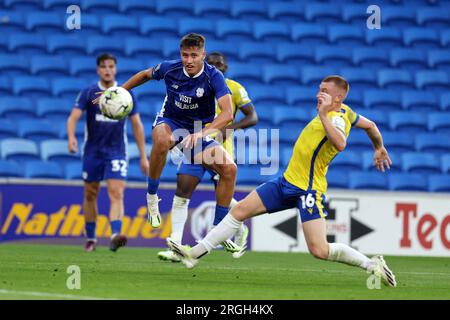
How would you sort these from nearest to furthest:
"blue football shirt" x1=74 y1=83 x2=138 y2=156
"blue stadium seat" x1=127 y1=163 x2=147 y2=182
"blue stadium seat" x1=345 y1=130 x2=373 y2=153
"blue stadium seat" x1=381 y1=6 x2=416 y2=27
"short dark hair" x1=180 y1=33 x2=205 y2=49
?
"short dark hair" x1=180 y1=33 x2=205 y2=49 < "blue football shirt" x1=74 y1=83 x2=138 y2=156 < "blue stadium seat" x1=127 y1=163 x2=147 y2=182 < "blue stadium seat" x1=345 y1=130 x2=373 y2=153 < "blue stadium seat" x1=381 y1=6 x2=416 y2=27

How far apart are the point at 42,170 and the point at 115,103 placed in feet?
18.8

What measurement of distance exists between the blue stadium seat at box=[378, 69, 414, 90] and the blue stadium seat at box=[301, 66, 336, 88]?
3.14ft

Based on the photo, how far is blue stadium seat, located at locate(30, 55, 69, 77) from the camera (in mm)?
16703

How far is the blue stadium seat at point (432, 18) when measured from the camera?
18797 mm

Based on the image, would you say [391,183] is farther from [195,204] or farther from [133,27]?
[133,27]

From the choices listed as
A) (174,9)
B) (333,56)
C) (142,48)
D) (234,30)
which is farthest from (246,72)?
(174,9)

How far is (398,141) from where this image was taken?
16.2m

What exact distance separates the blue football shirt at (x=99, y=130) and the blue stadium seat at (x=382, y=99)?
20.3 ft

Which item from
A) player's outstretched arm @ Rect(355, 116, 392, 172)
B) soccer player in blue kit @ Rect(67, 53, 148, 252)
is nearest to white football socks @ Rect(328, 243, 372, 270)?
player's outstretched arm @ Rect(355, 116, 392, 172)

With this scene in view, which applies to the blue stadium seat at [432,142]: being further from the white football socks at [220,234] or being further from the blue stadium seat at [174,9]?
the white football socks at [220,234]

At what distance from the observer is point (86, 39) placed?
683 inches

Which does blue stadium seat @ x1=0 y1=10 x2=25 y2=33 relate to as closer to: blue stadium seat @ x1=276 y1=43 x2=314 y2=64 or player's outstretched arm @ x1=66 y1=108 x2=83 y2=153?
blue stadium seat @ x1=276 y1=43 x2=314 y2=64

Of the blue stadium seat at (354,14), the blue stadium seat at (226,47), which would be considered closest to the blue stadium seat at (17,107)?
the blue stadium seat at (226,47)

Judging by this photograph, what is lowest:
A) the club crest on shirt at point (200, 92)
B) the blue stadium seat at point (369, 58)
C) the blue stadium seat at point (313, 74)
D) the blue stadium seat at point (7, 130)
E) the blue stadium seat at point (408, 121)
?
the blue stadium seat at point (7, 130)
